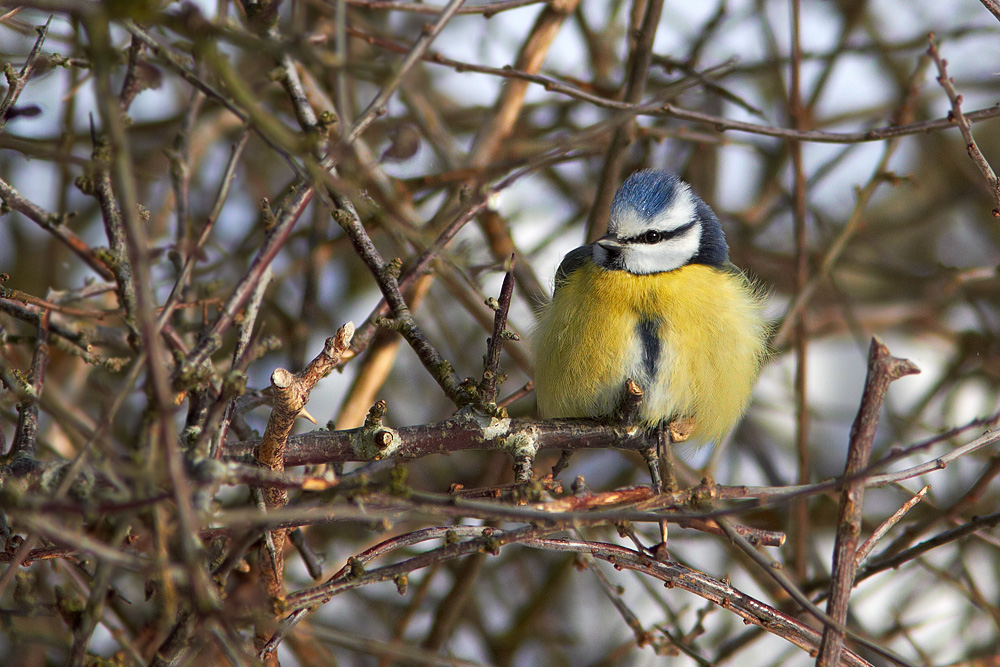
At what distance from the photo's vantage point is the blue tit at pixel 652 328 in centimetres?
232

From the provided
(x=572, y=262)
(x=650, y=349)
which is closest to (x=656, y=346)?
(x=650, y=349)

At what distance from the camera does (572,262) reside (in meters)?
2.65

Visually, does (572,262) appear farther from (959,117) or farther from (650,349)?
(959,117)

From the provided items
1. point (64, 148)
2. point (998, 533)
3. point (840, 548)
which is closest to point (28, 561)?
point (64, 148)

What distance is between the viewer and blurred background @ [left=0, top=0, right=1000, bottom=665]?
2.41m

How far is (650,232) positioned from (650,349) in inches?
15.4

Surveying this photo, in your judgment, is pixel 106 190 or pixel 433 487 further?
pixel 433 487

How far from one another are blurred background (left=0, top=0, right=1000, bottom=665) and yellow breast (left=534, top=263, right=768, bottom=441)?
0.37 meters

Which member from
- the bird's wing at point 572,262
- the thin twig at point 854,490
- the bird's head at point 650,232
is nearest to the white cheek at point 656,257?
the bird's head at point 650,232

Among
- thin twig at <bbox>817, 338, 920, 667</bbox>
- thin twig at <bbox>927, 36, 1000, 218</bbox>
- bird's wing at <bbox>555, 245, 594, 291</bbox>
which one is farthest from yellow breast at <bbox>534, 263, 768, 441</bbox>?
thin twig at <bbox>817, 338, 920, 667</bbox>

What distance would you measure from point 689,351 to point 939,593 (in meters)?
2.38

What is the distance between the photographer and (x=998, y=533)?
111 inches

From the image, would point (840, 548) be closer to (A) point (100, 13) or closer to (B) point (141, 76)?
(A) point (100, 13)

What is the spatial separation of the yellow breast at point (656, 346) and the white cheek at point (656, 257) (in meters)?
0.03
